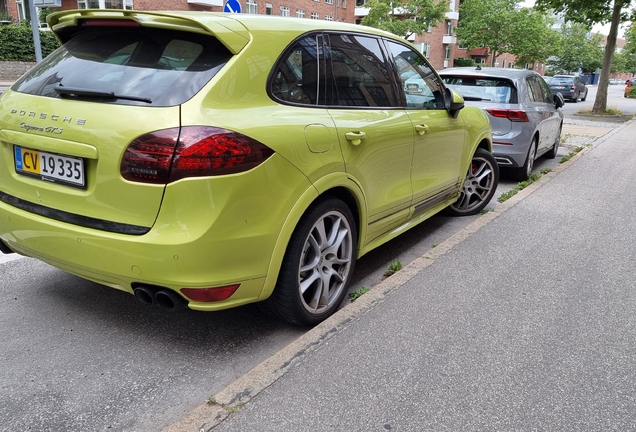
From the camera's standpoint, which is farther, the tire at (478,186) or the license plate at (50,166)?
the tire at (478,186)

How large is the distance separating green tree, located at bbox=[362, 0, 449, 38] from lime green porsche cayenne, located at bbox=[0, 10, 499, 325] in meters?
41.1

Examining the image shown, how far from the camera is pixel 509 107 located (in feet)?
24.4

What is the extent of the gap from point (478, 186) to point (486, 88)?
259 centimetres

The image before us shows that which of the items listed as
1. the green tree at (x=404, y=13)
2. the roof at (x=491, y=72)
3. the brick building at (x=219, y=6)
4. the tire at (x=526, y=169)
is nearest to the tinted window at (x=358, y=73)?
the roof at (x=491, y=72)

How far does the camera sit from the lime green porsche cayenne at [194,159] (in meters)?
2.43

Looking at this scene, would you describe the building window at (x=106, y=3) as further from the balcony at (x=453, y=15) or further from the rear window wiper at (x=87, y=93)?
the balcony at (x=453, y=15)

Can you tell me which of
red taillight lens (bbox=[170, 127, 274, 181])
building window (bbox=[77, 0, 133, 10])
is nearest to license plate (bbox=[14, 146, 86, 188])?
red taillight lens (bbox=[170, 127, 274, 181])

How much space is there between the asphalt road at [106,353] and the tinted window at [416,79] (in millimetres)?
2030

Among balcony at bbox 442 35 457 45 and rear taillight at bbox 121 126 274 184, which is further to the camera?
balcony at bbox 442 35 457 45

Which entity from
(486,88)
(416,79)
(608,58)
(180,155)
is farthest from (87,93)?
(608,58)

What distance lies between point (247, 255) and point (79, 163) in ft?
3.03

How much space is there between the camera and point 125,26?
281 centimetres

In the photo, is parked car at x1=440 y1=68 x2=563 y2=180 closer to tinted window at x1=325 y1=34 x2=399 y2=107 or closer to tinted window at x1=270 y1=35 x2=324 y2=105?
tinted window at x1=325 y1=34 x2=399 y2=107

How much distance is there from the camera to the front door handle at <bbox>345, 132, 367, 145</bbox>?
3.14 meters
